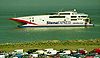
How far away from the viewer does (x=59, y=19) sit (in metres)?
67.1

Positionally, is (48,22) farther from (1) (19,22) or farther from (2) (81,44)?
(2) (81,44)

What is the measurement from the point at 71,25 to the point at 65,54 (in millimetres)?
39115

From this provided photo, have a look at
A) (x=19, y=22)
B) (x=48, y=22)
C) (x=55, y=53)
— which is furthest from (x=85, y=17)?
(x=55, y=53)

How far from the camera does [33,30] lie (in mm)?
64750

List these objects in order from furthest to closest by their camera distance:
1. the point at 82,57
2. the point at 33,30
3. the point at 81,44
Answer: the point at 33,30 → the point at 81,44 → the point at 82,57

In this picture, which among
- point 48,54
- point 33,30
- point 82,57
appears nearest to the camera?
point 82,57

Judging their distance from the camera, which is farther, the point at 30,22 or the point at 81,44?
the point at 30,22

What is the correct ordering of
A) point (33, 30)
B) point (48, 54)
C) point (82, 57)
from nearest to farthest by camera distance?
point (82, 57) → point (48, 54) → point (33, 30)

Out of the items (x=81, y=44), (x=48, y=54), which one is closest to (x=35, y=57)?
(x=48, y=54)

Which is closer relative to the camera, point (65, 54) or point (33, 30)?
point (65, 54)

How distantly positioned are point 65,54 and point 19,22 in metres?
40.1

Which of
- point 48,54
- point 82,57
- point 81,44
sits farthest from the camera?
point 81,44

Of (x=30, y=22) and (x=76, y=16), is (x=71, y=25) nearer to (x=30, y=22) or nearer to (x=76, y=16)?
(x=76, y=16)

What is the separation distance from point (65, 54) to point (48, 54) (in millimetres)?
1160
